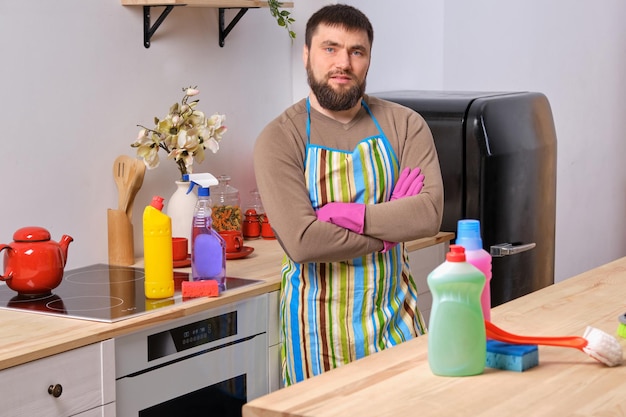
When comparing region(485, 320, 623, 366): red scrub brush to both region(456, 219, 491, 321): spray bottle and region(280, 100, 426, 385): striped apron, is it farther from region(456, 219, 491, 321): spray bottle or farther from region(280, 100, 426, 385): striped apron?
region(280, 100, 426, 385): striped apron

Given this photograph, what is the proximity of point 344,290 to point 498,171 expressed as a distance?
1055mm

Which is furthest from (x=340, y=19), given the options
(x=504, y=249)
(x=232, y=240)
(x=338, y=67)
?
(x=504, y=249)

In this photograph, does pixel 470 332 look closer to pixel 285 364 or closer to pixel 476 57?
pixel 285 364

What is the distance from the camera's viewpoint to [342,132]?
2711mm

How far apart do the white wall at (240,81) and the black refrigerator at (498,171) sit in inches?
25.4

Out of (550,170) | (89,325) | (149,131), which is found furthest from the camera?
(550,170)

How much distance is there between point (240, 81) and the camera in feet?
11.7

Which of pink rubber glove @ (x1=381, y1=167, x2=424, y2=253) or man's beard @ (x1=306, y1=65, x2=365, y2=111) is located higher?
man's beard @ (x1=306, y1=65, x2=365, y2=111)

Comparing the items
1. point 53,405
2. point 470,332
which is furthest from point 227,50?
point 470,332

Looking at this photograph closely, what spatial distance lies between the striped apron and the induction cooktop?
0.63 ft

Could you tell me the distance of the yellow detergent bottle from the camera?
254 cm

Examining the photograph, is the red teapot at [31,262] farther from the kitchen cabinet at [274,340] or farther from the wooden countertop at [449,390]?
the wooden countertop at [449,390]

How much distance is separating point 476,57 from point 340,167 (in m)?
2.47

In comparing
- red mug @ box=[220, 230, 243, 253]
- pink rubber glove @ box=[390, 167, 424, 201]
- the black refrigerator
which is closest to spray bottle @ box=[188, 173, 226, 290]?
red mug @ box=[220, 230, 243, 253]
